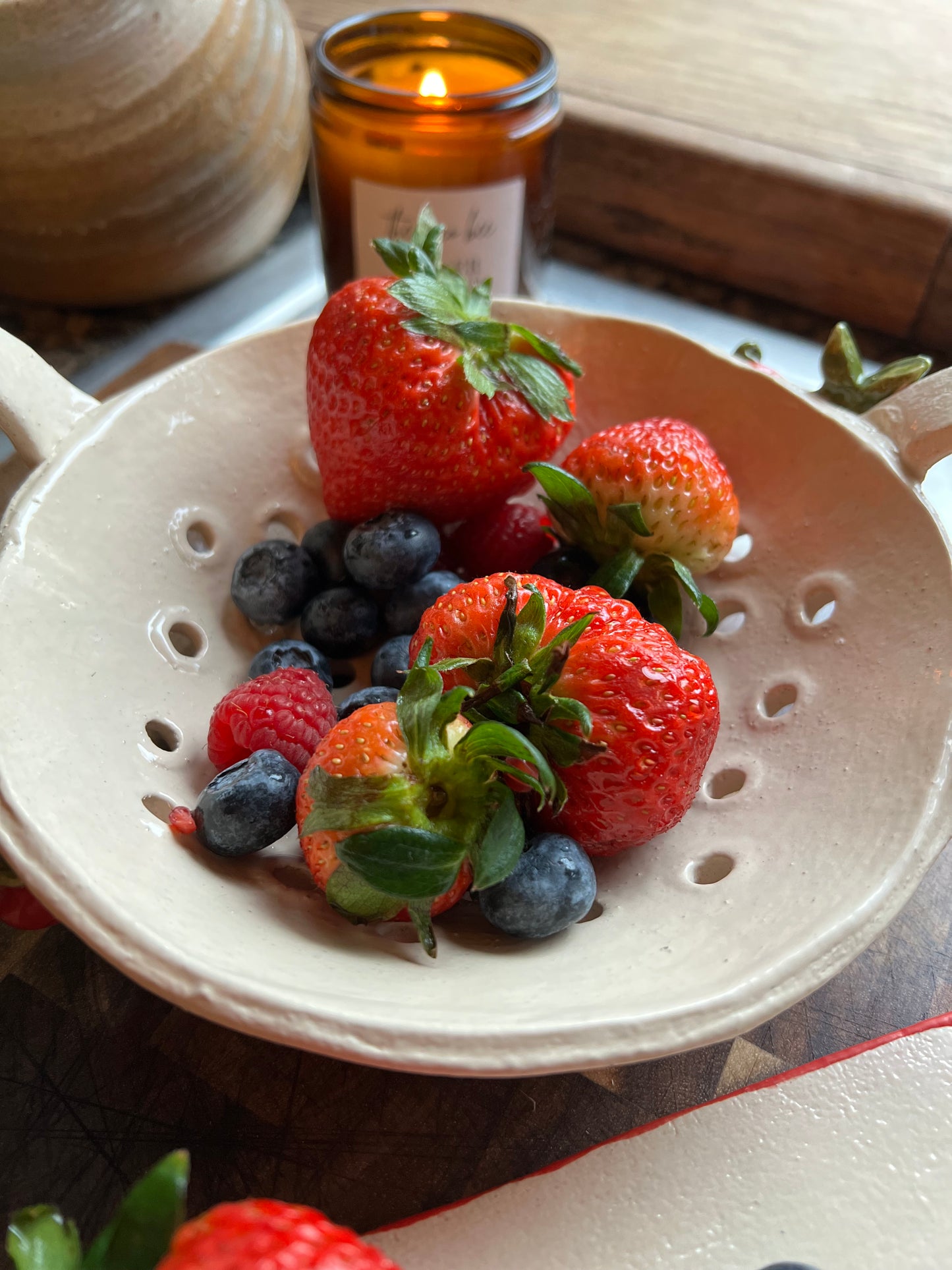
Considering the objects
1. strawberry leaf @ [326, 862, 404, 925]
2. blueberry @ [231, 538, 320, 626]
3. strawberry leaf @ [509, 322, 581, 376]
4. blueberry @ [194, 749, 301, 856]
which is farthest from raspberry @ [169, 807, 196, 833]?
strawberry leaf @ [509, 322, 581, 376]

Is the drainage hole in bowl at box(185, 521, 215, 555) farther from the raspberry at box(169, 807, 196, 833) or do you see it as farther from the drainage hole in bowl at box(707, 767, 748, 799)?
the drainage hole in bowl at box(707, 767, 748, 799)

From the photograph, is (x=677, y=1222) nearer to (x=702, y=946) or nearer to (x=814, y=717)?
(x=702, y=946)

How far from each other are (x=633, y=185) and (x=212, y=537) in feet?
2.85

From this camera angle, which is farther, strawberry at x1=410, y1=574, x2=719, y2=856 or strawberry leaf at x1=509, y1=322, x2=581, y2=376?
strawberry leaf at x1=509, y1=322, x2=581, y2=376

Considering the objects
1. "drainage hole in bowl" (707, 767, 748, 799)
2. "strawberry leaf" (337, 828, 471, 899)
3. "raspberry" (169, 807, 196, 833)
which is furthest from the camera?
"drainage hole in bowl" (707, 767, 748, 799)

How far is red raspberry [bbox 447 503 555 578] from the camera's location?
2.76ft

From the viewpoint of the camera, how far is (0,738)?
0.58 meters

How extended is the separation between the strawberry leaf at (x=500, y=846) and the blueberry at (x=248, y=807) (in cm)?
15

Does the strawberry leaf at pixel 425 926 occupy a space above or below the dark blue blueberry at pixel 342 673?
above

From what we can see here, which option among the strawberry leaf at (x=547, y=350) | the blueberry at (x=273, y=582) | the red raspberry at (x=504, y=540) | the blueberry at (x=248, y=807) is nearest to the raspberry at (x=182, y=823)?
the blueberry at (x=248, y=807)

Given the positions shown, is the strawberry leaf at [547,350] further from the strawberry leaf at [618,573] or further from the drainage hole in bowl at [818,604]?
the drainage hole in bowl at [818,604]

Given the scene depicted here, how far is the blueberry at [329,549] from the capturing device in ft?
2.77

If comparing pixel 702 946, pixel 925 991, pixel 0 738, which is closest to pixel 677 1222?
pixel 702 946

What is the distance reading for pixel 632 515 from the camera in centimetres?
75
